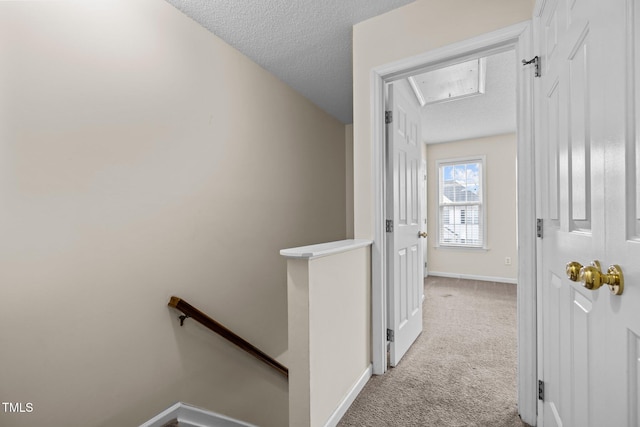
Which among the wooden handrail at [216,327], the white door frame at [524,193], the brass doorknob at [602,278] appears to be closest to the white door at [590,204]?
the brass doorknob at [602,278]

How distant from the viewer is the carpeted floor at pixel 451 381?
1525mm

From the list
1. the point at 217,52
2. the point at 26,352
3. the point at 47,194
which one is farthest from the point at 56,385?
the point at 217,52

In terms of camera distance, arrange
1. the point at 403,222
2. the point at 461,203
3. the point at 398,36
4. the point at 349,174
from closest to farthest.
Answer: the point at 398,36 → the point at 403,222 → the point at 349,174 → the point at 461,203

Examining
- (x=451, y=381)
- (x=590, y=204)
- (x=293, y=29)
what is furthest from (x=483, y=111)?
(x=590, y=204)

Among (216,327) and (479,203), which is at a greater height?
(479,203)

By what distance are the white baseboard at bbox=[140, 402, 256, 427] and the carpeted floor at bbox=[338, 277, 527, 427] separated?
112cm

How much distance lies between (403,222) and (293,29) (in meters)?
1.70

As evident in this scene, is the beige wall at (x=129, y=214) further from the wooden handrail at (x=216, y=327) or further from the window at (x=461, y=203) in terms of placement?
the window at (x=461, y=203)

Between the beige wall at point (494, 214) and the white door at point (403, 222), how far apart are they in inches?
113

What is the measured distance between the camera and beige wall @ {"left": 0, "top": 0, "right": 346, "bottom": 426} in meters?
1.37

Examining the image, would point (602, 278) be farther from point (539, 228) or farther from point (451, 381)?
point (451, 381)

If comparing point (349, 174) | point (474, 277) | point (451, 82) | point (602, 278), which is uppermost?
point (451, 82)

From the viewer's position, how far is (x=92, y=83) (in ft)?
5.24

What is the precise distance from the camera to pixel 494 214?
16.0ft
